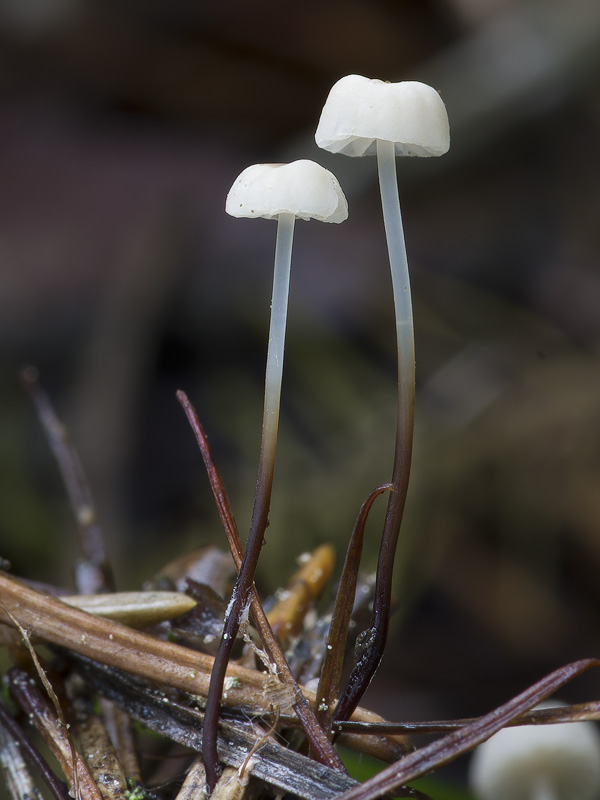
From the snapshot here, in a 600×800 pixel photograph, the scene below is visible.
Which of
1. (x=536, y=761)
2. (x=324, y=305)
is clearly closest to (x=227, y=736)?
(x=536, y=761)

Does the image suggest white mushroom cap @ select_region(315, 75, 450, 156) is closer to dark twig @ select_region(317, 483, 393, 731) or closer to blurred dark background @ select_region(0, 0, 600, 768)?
dark twig @ select_region(317, 483, 393, 731)

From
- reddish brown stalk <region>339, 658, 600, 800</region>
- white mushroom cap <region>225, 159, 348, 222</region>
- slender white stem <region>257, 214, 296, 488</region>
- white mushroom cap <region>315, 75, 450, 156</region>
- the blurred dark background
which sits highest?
the blurred dark background

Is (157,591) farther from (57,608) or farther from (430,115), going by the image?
(430,115)

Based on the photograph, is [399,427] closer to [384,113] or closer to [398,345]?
[398,345]

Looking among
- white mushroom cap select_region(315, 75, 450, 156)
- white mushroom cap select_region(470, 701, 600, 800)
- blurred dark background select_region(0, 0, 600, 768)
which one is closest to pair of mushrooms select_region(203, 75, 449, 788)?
white mushroom cap select_region(315, 75, 450, 156)

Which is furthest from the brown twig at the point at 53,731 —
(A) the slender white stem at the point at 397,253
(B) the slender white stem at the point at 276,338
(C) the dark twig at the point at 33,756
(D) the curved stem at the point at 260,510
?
(A) the slender white stem at the point at 397,253

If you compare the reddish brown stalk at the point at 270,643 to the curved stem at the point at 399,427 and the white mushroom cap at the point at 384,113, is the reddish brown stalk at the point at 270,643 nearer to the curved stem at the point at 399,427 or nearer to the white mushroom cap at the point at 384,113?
the curved stem at the point at 399,427
